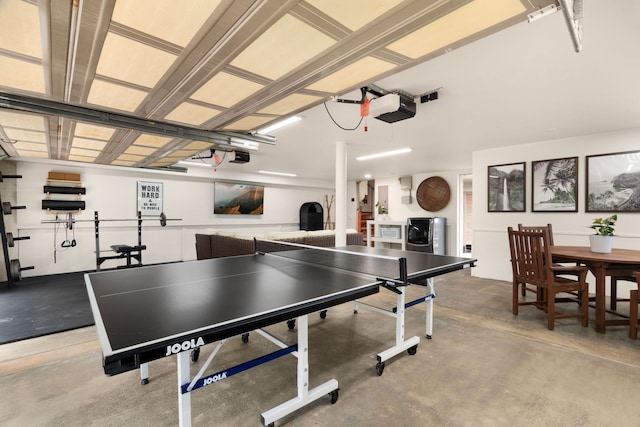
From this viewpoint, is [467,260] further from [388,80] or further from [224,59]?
[224,59]

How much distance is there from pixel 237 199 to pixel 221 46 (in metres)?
7.53

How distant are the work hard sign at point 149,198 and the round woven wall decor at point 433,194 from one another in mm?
7524

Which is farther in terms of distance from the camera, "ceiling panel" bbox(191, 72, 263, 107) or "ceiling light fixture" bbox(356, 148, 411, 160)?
"ceiling light fixture" bbox(356, 148, 411, 160)

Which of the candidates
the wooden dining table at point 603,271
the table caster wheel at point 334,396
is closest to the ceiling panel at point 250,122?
the table caster wheel at point 334,396

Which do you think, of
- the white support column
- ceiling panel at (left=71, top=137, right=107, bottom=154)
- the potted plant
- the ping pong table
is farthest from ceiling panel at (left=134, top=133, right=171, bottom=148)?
the potted plant

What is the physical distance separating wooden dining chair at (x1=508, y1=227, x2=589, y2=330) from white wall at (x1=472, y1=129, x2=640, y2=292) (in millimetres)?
1793

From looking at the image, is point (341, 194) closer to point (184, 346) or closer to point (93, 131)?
point (93, 131)

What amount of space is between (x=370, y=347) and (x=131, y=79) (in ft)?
9.58

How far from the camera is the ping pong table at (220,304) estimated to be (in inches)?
41.2

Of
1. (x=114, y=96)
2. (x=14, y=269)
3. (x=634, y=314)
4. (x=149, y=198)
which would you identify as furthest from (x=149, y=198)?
(x=634, y=314)

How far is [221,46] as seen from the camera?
1.50 metres

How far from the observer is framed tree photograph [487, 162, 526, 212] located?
5145mm

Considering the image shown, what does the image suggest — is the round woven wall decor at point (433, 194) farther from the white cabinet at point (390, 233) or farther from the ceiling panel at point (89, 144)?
the ceiling panel at point (89, 144)

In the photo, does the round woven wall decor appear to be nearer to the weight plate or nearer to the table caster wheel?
the table caster wheel
